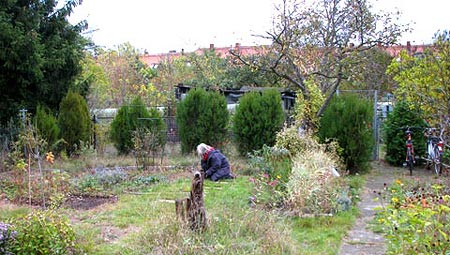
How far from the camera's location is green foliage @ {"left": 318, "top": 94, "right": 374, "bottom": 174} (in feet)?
35.1

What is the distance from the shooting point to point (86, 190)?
837 cm

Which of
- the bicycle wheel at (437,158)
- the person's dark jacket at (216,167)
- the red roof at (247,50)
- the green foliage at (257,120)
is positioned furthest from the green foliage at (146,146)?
the bicycle wheel at (437,158)

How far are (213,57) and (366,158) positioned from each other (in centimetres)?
1613

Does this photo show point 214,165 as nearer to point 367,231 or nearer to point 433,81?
point 367,231

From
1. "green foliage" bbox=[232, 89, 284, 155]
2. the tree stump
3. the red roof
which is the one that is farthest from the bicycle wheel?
the tree stump

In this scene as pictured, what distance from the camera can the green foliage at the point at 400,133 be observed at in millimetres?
11523

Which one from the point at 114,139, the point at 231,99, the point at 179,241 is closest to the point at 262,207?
the point at 179,241

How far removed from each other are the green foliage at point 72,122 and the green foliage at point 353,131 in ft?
21.9

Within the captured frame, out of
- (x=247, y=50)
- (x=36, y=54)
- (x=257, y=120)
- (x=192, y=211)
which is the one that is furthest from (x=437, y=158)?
(x=36, y=54)

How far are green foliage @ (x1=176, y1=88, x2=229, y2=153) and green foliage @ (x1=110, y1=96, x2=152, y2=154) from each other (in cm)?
106

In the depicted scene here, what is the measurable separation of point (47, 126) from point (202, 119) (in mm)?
4179

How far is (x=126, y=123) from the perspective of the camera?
13516 mm

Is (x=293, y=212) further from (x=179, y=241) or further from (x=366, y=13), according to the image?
(x=366, y=13)

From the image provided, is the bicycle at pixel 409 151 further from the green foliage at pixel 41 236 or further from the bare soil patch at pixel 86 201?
the green foliage at pixel 41 236
